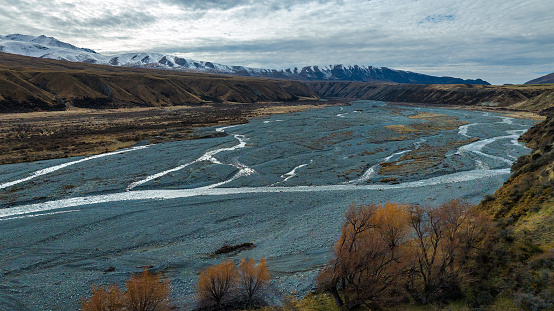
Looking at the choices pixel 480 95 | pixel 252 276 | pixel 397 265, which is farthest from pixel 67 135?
pixel 480 95

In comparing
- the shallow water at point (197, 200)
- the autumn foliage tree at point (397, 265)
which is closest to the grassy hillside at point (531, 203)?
the autumn foliage tree at point (397, 265)

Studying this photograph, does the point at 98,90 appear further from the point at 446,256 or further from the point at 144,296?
the point at 446,256

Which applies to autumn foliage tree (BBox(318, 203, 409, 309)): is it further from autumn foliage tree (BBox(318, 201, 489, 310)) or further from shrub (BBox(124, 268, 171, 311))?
shrub (BBox(124, 268, 171, 311))

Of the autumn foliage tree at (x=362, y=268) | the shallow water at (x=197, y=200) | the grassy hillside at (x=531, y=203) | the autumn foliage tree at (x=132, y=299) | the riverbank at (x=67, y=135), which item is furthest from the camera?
the riverbank at (x=67, y=135)

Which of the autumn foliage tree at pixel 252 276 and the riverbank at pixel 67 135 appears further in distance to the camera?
the riverbank at pixel 67 135

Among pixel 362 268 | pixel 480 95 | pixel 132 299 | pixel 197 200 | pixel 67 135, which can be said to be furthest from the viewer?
pixel 480 95

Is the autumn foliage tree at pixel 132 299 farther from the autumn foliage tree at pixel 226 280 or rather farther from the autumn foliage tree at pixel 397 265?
the autumn foliage tree at pixel 397 265

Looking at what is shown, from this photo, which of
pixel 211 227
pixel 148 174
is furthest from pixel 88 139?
pixel 211 227
